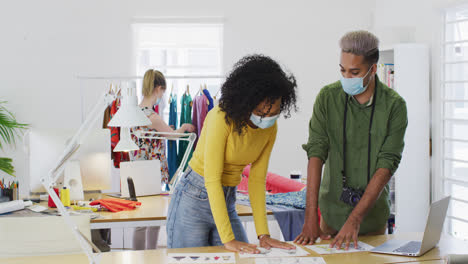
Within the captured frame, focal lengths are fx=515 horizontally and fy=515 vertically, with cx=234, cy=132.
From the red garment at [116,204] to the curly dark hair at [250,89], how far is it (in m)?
1.44

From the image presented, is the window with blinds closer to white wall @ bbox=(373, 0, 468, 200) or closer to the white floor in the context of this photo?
white wall @ bbox=(373, 0, 468, 200)

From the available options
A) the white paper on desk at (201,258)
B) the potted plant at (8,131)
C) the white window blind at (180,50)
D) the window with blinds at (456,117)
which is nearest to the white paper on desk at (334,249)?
the white paper on desk at (201,258)

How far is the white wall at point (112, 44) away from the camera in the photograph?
574cm

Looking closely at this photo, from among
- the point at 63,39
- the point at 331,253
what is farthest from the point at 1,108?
the point at 331,253

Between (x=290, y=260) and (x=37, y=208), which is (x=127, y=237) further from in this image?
(x=290, y=260)

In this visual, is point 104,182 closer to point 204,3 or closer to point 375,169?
point 375,169

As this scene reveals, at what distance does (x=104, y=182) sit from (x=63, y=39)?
9.51 feet

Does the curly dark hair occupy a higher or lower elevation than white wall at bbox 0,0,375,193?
lower

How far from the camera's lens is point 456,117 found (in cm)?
449

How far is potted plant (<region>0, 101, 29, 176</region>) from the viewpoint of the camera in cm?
544

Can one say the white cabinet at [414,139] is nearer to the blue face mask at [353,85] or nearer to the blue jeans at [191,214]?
the blue face mask at [353,85]

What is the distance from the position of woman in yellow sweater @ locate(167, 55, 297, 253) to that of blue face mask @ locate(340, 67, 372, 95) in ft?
0.78

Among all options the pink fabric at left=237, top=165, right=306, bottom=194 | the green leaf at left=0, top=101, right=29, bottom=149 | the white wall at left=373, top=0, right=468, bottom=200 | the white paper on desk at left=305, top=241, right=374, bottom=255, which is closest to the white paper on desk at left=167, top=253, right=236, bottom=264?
the white paper on desk at left=305, top=241, right=374, bottom=255

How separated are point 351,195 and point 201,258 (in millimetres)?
688
